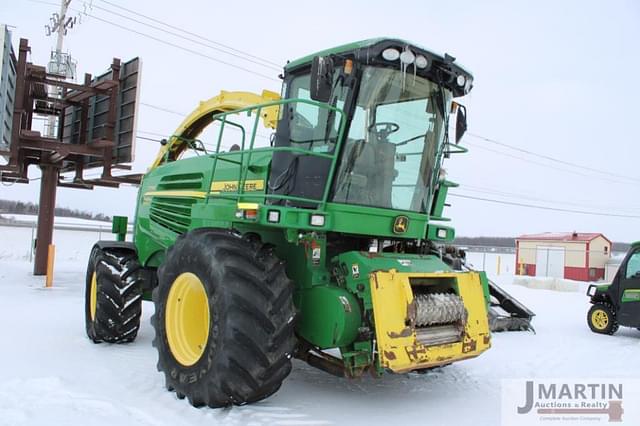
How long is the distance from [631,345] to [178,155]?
7.93 metres

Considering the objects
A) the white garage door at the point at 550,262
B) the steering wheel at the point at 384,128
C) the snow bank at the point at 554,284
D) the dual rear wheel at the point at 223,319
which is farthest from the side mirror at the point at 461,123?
the white garage door at the point at 550,262

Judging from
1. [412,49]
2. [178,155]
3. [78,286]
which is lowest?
[78,286]

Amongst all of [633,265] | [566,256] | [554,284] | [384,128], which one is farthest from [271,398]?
[566,256]

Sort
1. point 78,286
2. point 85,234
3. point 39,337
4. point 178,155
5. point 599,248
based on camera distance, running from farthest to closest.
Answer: point 85,234
point 599,248
point 78,286
point 178,155
point 39,337

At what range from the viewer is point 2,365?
5328 millimetres

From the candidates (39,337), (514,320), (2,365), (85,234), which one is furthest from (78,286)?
(85,234)

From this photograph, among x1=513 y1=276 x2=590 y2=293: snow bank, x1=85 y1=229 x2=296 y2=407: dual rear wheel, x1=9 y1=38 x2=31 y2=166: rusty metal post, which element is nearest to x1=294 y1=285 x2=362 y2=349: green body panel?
x1=85 y1=229 x2=296 y2=407: dual rear wheel

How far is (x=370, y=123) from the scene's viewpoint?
4711 millimetres

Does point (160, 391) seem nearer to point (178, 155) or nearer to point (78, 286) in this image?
point (178, 155)

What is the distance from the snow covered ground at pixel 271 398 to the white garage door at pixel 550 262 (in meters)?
17.1

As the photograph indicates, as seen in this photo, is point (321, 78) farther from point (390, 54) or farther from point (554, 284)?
point (554, 284)

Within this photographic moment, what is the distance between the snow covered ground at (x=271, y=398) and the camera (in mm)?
4141

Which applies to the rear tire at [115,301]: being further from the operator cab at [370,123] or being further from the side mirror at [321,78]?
the side mirror at [321,78]

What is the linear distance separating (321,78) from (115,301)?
4032mm
